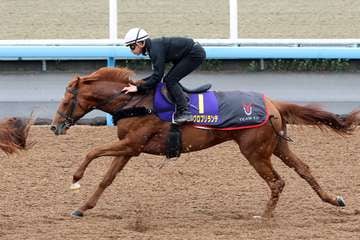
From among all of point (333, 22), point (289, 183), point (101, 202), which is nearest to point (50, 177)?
point (101, 202)

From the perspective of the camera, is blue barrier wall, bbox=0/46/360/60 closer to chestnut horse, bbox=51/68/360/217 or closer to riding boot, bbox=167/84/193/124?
chestnut horse, bbox=51/68/360/217

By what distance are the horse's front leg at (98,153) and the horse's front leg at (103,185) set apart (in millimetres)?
233

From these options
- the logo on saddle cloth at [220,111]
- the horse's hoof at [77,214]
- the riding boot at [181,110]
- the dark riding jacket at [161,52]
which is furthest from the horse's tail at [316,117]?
the horse's hoof at [77,214]

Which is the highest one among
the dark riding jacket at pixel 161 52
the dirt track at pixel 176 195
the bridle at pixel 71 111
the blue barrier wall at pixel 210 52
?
the dark riding jacket at pixel 161 52

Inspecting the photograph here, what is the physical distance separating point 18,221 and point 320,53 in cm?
Answer: 562

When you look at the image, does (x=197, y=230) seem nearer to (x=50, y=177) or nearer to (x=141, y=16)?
(x=50, y=177)

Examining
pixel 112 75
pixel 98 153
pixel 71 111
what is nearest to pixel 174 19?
pixel 112 75

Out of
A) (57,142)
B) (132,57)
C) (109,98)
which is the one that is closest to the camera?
(109,98)

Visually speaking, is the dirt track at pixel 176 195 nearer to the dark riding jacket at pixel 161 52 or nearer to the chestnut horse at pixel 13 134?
the chestnut horse at pixel 13 134

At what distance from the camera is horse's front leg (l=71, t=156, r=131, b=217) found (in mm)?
8617

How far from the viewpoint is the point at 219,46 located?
12781 millimetres

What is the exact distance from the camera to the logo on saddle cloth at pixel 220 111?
8.66 m

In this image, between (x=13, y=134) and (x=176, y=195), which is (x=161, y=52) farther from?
(x=176, y=195)

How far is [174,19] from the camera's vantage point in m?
13.6
